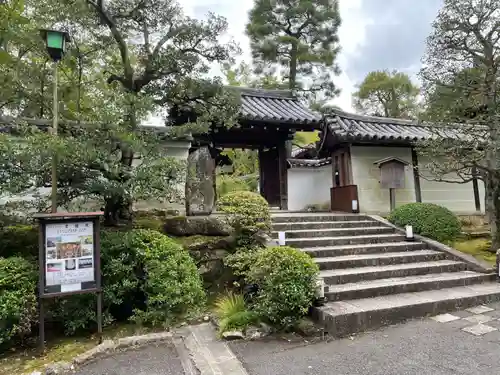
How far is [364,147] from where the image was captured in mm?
10805

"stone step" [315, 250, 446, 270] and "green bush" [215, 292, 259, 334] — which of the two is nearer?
"green bush" [215, 292, 259, 334]

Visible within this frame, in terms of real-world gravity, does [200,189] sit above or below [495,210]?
above

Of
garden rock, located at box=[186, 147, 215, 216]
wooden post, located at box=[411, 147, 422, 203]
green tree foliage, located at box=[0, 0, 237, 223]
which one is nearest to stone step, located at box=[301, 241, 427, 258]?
garden rock, located at box=[186, 147, 215, 216]

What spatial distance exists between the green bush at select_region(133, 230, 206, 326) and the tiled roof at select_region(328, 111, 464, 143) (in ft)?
22.0

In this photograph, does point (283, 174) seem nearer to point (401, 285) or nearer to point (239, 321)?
point (401, 285)

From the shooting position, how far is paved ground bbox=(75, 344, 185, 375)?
12.0 feet

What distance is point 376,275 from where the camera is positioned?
6062mm

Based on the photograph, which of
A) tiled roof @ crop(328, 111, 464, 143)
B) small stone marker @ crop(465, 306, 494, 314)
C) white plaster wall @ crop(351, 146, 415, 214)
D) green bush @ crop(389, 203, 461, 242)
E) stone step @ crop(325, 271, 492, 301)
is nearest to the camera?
small stone marker @ crop(465, 306, 494, 314)

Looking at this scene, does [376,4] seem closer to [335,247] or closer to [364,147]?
[364,147]

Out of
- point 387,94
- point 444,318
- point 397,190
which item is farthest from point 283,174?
point 387,94

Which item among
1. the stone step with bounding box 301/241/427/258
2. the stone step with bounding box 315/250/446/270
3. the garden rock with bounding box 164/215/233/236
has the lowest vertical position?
the stone step with bounding box 315/250/446/270

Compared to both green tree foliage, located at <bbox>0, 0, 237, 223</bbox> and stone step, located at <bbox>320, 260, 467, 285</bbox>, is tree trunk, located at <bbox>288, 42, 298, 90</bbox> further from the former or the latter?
stone step, located at <bbox>320, 260, 467, 285</bbox>

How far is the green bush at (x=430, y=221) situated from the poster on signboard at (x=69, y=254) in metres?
7.13

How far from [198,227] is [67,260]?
268 centimetres
